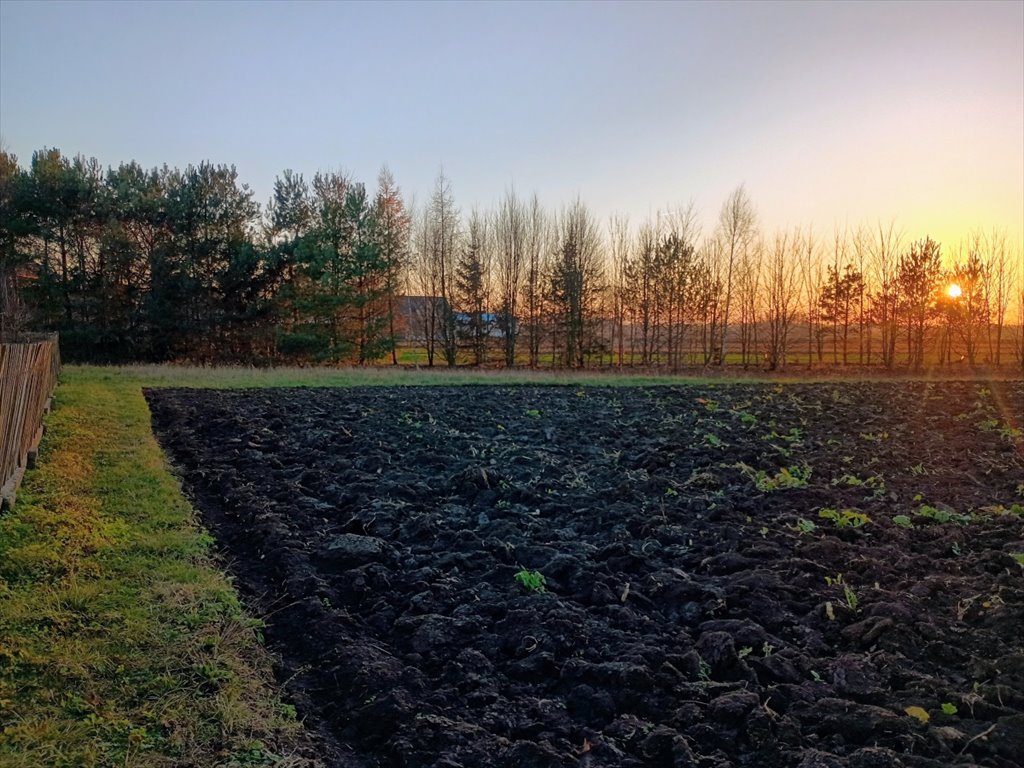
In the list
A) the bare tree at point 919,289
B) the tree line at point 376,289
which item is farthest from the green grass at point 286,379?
the bare tree at point 919,289

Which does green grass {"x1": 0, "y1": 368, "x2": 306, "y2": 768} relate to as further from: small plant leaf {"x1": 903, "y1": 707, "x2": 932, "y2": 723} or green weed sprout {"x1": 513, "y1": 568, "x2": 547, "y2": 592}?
small plant leaf {"x1": 903, "y1": 707, "x2": 932, "y2": 723}

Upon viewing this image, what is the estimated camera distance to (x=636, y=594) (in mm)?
4301

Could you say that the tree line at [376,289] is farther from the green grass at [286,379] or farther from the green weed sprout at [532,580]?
the green weed sprout at [532,580]

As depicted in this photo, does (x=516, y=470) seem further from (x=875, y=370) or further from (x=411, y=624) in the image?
(x=875, y=370)

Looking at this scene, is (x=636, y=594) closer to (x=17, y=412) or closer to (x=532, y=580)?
(x=532, y=580)

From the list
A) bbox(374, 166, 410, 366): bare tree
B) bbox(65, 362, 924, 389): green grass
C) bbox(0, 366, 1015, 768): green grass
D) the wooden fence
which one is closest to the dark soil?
bbox(0, 366, 1015, 768): green grass

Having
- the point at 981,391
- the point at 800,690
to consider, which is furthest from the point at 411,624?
the point at 981,391

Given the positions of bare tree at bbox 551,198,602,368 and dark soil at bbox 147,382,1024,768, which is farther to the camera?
bare tree at bbox 551,198,602,368

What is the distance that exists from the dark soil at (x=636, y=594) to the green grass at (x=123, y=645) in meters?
0.30

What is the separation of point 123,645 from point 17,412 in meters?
4.03

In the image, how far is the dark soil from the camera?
2918 mm

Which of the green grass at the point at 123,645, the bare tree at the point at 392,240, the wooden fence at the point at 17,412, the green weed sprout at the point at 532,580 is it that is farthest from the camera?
the bare tree at the point at 392,240

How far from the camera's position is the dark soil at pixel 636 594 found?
9.57 ft

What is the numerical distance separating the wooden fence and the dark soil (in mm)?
1589
